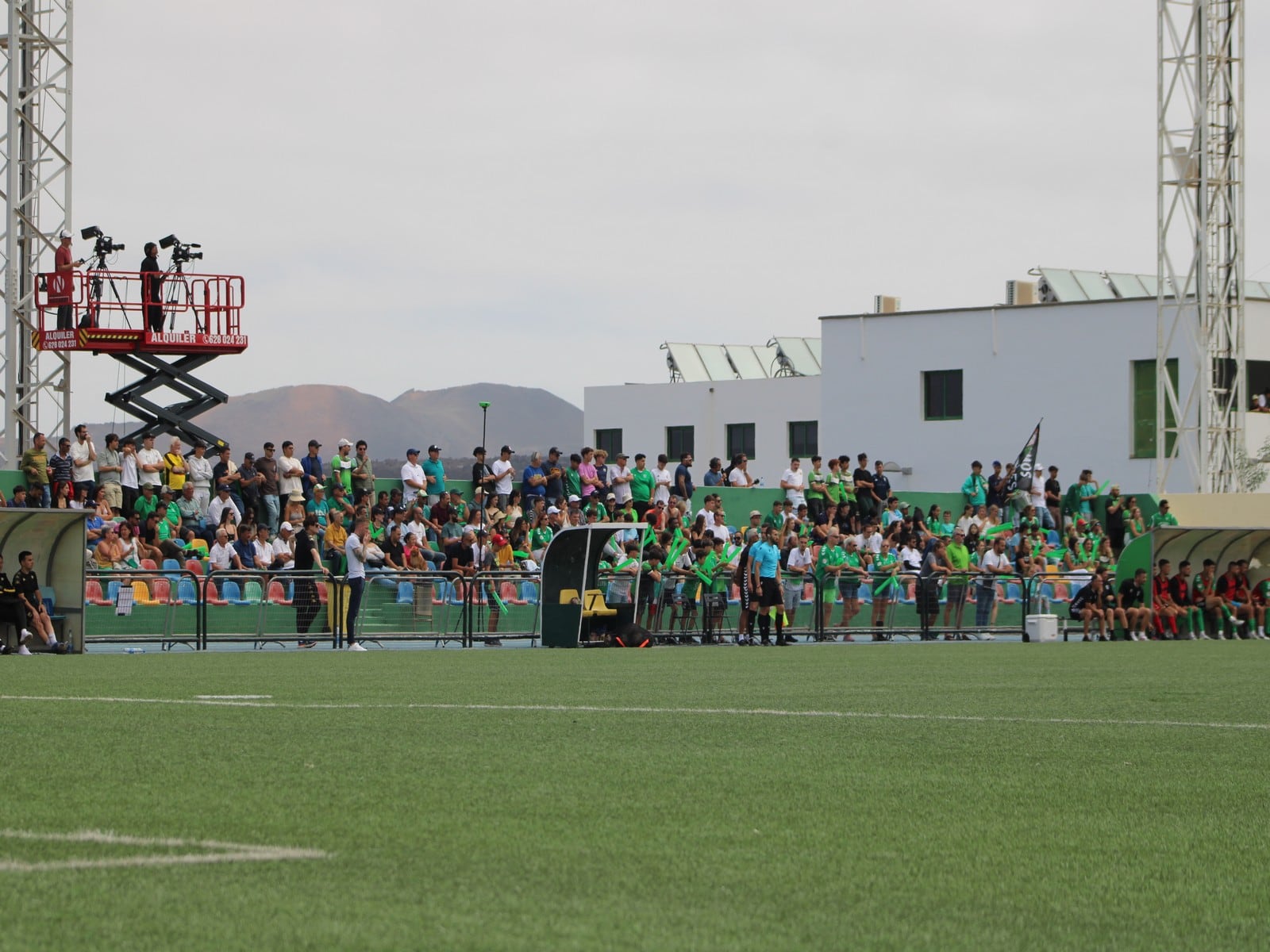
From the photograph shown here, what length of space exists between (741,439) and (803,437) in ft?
9.54

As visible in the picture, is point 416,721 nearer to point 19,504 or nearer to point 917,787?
point 917,787

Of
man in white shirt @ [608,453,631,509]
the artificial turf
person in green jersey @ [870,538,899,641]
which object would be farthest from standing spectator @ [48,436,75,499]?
the artificial turf

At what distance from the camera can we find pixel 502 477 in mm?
31422

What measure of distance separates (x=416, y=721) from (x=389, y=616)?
1497 centimetres

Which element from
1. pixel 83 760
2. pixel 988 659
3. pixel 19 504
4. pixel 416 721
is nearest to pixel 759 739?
pixel 416 721

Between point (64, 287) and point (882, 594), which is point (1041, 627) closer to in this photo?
point (882, 594)

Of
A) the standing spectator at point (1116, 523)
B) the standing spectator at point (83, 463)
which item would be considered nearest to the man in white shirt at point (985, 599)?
the standing spectator at point (1116, 523)

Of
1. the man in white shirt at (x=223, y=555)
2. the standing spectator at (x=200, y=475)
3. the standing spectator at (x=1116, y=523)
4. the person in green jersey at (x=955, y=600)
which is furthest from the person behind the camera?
the standing spectator at (x=1116, y=523)

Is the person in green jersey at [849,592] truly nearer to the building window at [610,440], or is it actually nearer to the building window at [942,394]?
the building window at [942,394]

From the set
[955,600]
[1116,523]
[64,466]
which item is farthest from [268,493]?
[1116,523]

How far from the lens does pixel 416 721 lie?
35.3 ft

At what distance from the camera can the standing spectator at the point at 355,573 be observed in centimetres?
2434

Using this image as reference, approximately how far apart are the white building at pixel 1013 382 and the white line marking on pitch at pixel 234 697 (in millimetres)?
41153

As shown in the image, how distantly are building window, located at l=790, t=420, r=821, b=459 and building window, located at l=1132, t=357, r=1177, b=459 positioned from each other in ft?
55.1
